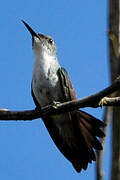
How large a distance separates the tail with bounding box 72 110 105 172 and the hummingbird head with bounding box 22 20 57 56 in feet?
4.97

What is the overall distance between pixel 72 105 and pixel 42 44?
3.00m

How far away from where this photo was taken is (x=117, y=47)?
→ 4.30 metres

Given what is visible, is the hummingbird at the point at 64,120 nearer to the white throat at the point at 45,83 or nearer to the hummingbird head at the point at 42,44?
the white throat at the point at 45,83

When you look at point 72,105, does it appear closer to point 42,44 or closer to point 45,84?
point 45,84

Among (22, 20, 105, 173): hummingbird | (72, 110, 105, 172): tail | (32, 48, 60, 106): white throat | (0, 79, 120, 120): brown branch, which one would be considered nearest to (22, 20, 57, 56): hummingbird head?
(22, 20, 105, 173): hummingbird

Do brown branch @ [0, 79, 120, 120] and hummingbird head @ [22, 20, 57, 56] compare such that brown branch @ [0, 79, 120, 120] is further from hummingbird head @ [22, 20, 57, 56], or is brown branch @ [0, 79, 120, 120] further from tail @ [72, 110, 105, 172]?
hummingbird head @ [22, 20, 57, 56]

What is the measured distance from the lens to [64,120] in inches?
267

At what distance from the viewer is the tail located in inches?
234

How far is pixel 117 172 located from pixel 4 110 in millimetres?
2046

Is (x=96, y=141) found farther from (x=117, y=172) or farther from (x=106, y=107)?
(x=117, y=172)

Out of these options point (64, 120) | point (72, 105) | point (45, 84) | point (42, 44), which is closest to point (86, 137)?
point (64, 120)

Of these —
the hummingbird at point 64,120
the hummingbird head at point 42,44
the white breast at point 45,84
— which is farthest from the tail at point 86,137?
the hummingbird head at point 42,44

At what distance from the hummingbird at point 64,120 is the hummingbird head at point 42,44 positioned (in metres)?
0.14

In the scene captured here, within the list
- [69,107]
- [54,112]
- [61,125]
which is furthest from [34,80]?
[69,107]
